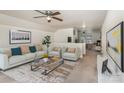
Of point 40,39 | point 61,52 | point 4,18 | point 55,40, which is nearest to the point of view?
point 4,18

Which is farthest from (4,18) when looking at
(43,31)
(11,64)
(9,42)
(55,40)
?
(55,40)

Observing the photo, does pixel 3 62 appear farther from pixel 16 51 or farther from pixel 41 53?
pixel 41 53

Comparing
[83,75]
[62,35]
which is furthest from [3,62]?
[62,35]

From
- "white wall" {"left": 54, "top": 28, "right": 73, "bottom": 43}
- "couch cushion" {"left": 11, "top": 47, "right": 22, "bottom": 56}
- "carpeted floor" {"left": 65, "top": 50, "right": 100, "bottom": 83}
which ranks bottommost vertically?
"carpeted floor" {"left": 65, "top": 50, "right": 100, "bottom": 83}

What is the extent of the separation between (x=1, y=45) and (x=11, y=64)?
121cm

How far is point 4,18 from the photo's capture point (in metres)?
3.72

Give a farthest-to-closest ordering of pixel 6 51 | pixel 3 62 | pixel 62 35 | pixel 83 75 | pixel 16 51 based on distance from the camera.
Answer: pixel 62 35, pixel 16 51, pixel 6 51, pixel 3 62, pixel 83 75

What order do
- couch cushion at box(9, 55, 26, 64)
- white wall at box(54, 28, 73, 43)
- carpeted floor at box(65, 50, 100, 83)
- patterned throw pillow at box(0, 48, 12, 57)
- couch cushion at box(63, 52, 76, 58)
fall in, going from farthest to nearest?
white wall at box(54, 28, 73, 43) → couch cushion at box(63, 52, 76, 58) → patterned throw pillow at box(0, 48, 12, 57) → couch cushion at box(9, 55, 26, 64) → carpeted floor at box(65, 50, 100, 83)

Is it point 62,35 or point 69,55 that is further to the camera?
point 62,35

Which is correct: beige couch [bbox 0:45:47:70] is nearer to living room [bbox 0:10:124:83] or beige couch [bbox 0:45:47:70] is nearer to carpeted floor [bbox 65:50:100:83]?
living room [bbox 0:10:124:83]

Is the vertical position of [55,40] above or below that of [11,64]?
above

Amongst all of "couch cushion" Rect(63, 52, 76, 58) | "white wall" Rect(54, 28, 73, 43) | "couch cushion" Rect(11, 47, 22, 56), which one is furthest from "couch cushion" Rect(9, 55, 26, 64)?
"white wall" Rect(54, 28, 73, 43)
